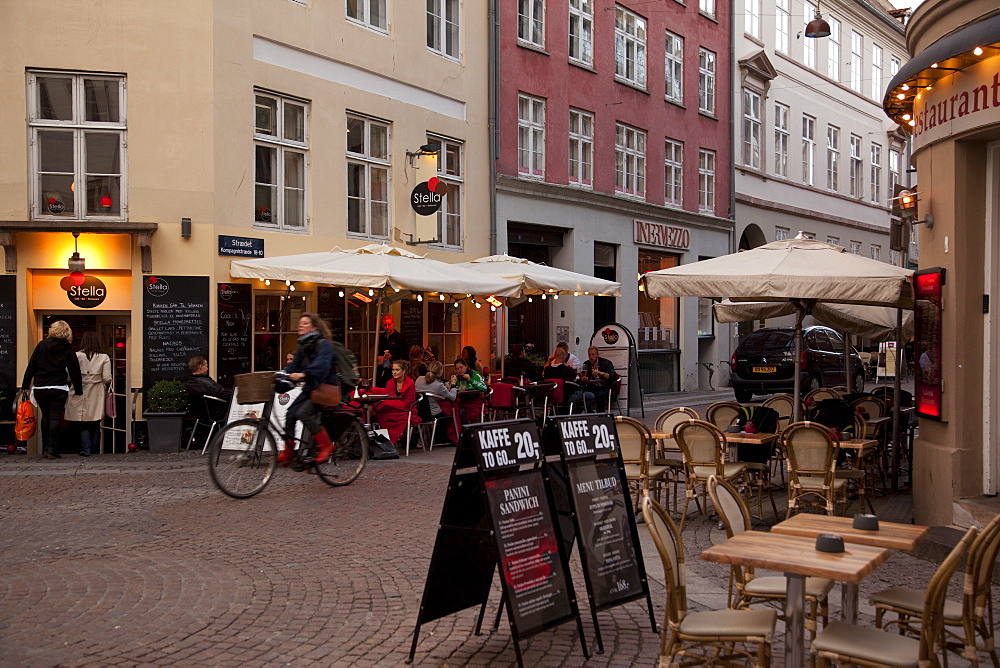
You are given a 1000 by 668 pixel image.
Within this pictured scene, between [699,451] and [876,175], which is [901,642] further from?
[876,175]

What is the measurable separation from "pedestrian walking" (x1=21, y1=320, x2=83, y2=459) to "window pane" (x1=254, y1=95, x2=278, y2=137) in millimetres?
4412

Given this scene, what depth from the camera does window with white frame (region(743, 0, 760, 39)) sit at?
31.4 meters

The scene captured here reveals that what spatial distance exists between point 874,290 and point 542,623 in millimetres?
5208

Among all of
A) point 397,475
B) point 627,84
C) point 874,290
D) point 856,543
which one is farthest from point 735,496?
point 627,84

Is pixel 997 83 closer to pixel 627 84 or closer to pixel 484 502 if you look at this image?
pixel 484 502

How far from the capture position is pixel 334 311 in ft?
55.9

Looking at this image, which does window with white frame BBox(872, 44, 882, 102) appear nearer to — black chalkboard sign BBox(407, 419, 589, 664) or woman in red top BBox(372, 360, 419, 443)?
woman in red top BBox(372, 360, 419, 443)

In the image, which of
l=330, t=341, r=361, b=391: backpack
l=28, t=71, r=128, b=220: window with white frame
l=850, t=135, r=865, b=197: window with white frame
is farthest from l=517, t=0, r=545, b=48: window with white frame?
l=850, t=135, r=865, b=197: window with white frame

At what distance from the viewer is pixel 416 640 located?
5492 millimetres

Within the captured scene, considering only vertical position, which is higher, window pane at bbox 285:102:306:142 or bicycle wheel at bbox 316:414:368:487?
window pane at bbox 285:102:306:142

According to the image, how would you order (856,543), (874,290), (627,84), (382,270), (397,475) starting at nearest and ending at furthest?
(856,543) → (874,290) → (397,475) → (382,270) → (627,84)

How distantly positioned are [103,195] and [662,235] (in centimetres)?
1643

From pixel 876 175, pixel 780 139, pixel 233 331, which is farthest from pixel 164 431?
pixel 876 175

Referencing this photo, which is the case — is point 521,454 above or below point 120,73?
below
